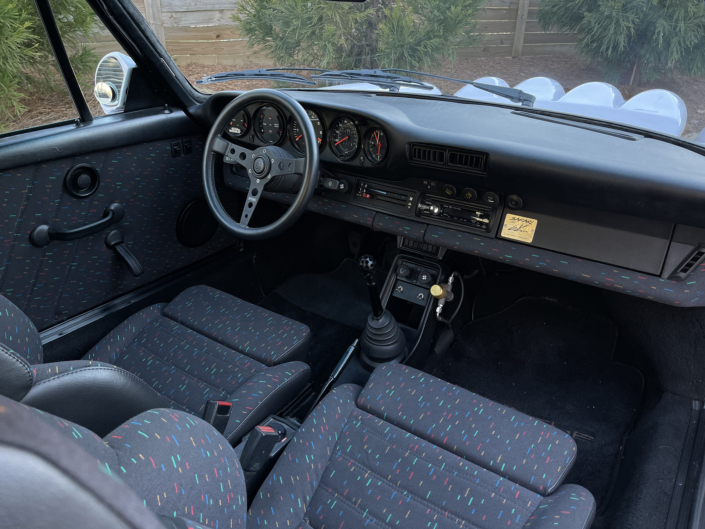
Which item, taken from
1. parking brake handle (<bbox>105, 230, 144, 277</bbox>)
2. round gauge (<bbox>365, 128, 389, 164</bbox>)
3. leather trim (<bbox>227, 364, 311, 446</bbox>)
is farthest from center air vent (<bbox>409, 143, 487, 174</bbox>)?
parking brake handle (<bbox>105, 230, 144, 277</bbox>)

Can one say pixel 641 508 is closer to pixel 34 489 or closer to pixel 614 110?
pixel 614 110

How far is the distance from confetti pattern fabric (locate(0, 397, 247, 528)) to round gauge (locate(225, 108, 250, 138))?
1580mm

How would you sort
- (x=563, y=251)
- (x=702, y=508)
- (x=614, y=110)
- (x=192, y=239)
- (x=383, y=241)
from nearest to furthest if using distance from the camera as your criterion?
(x=702, y=508)
(x=614, y=110)
(x=563, y=251)
(x=192, y=239)
(x=383, y=241)

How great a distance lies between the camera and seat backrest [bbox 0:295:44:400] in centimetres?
84

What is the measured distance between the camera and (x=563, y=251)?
188cm

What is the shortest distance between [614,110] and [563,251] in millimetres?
477

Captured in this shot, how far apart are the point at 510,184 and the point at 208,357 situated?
1.16 metres

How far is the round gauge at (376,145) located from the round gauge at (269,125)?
14.2 inches

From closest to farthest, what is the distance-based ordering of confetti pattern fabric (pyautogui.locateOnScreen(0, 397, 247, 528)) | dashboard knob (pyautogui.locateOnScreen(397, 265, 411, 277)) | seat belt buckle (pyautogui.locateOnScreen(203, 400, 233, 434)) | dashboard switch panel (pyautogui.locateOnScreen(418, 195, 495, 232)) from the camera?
confetti pattern fabric (pyautogui.locateOnScreen(0, 397, 247, 528)) < seat belt buckle (pyautogui.locateOnScreen(203, 400, 233, 434)) < dashboard switch panel (pyautogui.locateOnScreen(418, 195, 495, 232)) < dashboard knob (pyautogui.locateOnScreen(397, 265, 411, 277))

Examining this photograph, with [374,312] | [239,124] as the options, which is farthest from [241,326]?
[239,124]

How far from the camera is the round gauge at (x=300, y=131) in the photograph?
2.10 metres

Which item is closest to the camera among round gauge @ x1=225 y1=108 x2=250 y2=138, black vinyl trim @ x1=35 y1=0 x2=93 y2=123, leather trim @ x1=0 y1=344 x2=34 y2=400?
leather trim @ x1=0 y1=344 x2=34 y2=400

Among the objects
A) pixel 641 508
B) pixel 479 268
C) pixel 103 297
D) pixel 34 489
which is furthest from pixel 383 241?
pixel 34 489

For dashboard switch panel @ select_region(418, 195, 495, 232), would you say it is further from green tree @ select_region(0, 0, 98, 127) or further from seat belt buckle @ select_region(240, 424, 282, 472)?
green tree @ select_region(0, 0, 98, 127)
